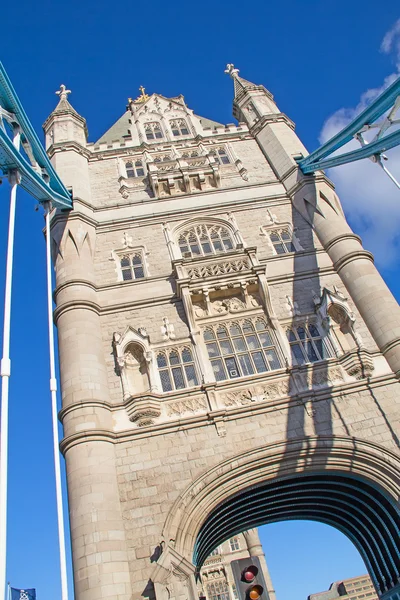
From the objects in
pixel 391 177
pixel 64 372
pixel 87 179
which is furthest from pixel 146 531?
pixel 87 179

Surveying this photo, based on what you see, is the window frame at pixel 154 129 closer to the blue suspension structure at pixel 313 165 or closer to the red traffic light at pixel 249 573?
the blue suspension structure at pixel 313 165

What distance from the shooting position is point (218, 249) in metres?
18.3

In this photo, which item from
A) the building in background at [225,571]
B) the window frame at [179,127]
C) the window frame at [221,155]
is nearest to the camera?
the window frame at [221,155]

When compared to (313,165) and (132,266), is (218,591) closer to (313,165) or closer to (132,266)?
(132,266)

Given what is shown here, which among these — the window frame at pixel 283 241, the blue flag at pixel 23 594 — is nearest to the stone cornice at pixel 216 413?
the blue flag at pixel 23 594

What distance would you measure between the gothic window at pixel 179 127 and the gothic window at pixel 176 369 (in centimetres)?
1404

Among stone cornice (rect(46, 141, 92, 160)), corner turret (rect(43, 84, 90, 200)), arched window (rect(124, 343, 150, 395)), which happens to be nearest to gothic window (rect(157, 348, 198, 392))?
arched window (rect(124, 343, 150, 395))

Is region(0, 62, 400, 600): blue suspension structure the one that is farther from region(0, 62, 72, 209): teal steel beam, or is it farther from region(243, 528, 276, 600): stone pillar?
region(243, 528, 276, 600): stone pillar

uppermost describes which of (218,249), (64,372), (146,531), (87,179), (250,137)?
(250,137)

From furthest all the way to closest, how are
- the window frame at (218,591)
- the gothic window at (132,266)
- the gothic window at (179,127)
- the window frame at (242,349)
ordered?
the window frame at (218,591) → the gothic window at (179,127) → the gothic window at (132,266) → the window frame at (242,349)

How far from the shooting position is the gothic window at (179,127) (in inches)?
984

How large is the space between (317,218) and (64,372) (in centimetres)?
1058

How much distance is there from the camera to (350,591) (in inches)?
5984

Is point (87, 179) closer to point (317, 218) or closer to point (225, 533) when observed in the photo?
point (317, 218)
